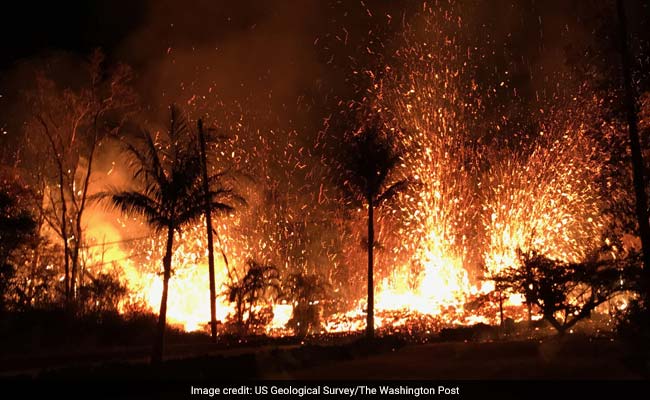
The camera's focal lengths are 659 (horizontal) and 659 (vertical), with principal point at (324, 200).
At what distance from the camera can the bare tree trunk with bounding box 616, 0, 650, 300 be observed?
14594mm

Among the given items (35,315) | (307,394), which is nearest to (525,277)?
(307,394)

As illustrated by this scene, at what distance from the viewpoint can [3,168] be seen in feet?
101

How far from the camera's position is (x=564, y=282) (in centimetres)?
1767

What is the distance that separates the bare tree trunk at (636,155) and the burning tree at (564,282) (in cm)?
87

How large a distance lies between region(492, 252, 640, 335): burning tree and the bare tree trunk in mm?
869

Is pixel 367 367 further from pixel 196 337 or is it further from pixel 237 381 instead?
pixel 196 337

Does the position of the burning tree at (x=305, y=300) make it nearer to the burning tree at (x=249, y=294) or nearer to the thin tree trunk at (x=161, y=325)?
the burning tree at (x=249, y=294)

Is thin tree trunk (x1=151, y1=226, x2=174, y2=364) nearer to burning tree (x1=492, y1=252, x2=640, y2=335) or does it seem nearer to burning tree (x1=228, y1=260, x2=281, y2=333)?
burning tree (x1=492, y1=252, x2=640, y2=335)

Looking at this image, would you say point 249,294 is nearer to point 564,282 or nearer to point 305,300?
point 305,300

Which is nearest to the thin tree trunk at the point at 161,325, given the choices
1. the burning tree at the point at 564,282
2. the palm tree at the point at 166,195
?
the palm tree at the point at 166,195

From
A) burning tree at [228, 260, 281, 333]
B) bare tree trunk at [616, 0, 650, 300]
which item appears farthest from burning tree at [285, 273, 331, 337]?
bare tree trunk at [616, 0, 650, 300]

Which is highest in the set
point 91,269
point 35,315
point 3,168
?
point 3,168

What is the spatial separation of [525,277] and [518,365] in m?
7.30

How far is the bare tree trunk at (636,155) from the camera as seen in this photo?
14594mm
